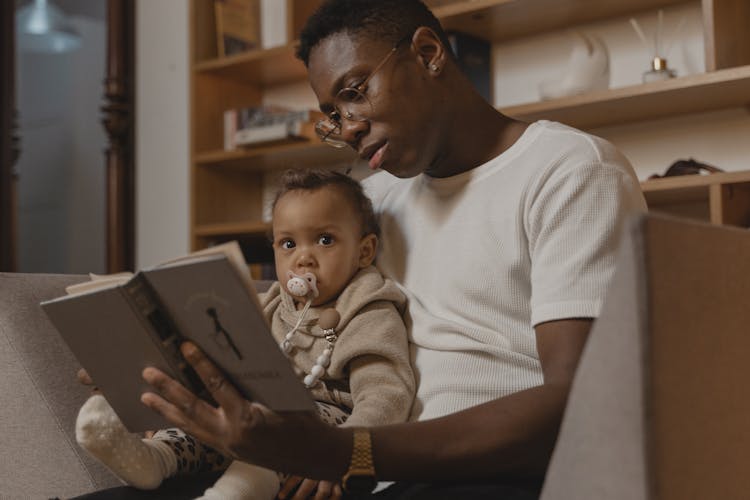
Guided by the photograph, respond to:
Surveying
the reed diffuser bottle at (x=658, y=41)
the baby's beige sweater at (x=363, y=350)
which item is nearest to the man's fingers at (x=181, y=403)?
the baby's beige sweater at (x=363, y=350)

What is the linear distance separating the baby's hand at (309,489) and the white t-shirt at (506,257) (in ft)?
0.65

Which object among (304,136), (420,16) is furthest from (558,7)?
(420,16)

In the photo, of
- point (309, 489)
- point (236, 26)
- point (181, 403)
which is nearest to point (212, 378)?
point (181, 403)

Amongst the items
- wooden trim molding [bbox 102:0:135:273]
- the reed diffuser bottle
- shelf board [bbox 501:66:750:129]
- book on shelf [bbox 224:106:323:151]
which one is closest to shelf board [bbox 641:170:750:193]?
shelf board [bbox 501:66:750:129]

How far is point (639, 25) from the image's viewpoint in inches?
108

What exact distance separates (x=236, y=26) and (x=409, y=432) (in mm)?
2743

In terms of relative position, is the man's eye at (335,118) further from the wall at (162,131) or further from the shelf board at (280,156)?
the wall at (162,131)

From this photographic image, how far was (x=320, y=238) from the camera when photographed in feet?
4.89

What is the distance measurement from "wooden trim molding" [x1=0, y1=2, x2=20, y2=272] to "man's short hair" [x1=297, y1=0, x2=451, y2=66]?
105 inches

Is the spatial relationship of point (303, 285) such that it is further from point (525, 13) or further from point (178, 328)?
point (525, 13)

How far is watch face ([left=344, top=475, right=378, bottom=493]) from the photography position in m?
1.04

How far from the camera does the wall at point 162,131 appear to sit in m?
3.67

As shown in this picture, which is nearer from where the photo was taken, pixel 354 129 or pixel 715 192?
pixel 354 129

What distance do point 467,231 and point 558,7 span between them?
159cm
